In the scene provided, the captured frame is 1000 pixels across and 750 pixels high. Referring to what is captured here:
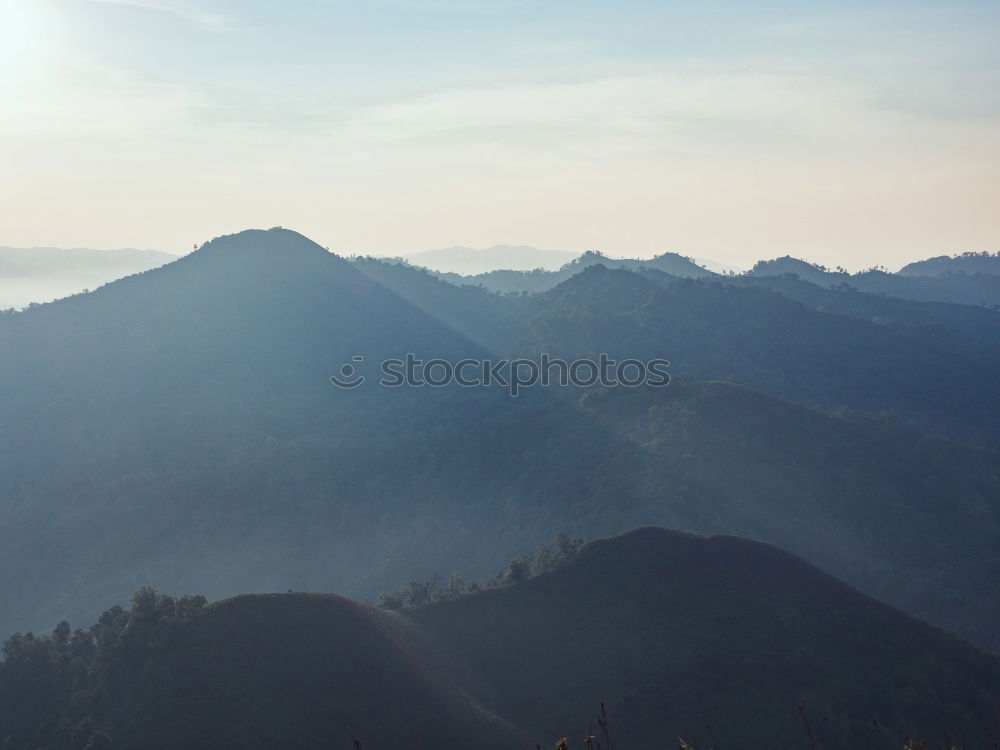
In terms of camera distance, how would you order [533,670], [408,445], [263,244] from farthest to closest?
1. [263,244]
2. [408,445]
3. [533,670]

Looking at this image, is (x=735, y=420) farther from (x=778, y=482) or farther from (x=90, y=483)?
(x=90, y=483)

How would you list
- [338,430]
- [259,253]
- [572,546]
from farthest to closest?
[259,253], [338,430], [572,546]

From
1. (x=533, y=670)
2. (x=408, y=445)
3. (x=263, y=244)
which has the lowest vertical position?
(x=533, y=670)

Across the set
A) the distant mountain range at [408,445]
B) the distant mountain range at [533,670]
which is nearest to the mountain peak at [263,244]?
the distant mountain range at [408,445]

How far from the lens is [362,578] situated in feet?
282

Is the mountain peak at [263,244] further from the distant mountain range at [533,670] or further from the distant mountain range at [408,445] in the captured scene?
the distant mountain range at [533,670]

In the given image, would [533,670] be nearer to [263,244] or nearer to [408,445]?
[408,445]

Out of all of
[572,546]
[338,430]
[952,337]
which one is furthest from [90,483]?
[952,337]

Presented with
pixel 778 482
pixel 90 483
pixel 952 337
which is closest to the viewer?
pixel 778 482

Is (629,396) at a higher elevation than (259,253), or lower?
lower

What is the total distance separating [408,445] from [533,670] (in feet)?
202

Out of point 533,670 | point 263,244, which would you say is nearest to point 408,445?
point 263,244

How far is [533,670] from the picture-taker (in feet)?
169

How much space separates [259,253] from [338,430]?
47.2 metres
